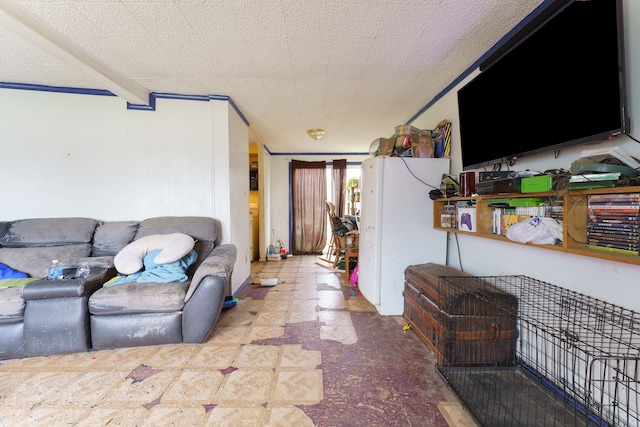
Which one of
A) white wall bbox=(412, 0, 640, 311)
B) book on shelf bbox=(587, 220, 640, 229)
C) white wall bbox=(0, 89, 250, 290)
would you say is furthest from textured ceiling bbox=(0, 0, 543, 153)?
book on shelf bbox=(587, 220, 640, 229)

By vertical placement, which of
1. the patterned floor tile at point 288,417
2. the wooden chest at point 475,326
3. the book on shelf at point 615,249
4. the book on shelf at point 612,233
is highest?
the book on shelf at point 612,233

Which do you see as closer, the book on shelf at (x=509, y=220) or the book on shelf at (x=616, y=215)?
the book on shelf at (x=616, y=215)

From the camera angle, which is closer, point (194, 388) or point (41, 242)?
point (194, 388)

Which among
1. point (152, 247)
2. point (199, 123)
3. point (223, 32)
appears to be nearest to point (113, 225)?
point (152, 247)

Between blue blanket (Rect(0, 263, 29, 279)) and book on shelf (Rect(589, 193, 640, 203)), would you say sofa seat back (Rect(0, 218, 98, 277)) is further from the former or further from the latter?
book on shelf (Rect(589, 193, 640, 203))

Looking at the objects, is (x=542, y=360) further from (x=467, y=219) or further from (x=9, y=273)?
(x=9, y=273)

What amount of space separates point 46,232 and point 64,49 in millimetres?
1684

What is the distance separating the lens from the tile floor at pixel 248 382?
1.38 m

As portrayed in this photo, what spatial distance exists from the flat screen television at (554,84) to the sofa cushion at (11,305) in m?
3.55

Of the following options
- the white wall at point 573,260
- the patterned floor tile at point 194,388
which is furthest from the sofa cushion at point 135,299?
the white wall at point 573,260

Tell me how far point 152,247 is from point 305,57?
2103 millimetres

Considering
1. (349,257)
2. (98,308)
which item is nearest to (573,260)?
(349,257)

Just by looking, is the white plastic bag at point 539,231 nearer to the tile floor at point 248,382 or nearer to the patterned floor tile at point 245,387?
the tile floor at point 248,382

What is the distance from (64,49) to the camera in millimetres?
1927
